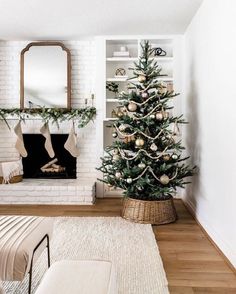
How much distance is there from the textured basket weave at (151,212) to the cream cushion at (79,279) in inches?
80.9

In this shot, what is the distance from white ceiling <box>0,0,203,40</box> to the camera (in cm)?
344

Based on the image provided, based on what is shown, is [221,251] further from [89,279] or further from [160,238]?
[89,279]

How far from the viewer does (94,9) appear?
359cm

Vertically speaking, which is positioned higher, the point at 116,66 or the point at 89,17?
the point at 89,17

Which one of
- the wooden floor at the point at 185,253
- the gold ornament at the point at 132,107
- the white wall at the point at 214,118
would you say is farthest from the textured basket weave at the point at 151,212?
the gold ornament at the point at 132,107

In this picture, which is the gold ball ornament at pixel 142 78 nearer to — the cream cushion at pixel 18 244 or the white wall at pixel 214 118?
the white wall at pixel 214 118

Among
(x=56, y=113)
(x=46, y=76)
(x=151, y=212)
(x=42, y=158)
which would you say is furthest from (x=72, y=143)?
(x=151, y=212)

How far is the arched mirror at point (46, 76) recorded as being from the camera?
15.6ft

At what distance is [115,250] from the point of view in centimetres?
271

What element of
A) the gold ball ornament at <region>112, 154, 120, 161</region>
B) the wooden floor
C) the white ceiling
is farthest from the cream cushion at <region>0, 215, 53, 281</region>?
the white ceiling

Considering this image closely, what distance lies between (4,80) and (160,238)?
3406 mm

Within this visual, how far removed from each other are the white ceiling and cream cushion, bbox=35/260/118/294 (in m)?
2.82

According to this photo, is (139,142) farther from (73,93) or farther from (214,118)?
(73,93)

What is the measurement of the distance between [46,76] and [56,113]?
0.63 m
